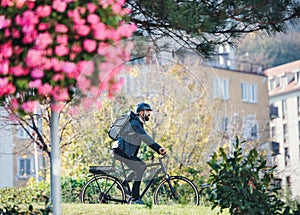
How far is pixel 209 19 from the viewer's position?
745 centimetres

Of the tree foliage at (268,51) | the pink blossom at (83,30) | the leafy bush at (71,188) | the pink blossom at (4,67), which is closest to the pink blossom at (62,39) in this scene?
the pink blossom at (83,30)

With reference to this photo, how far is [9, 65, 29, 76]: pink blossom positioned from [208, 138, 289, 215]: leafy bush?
1.65 meters

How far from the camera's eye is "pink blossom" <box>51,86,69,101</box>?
22.9 ft

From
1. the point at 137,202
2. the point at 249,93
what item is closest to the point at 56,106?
the point at 137,202

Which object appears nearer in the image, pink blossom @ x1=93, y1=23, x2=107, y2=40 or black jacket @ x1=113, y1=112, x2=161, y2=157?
pink blossom @ x1=93, y1=23, x2=107, y2=40

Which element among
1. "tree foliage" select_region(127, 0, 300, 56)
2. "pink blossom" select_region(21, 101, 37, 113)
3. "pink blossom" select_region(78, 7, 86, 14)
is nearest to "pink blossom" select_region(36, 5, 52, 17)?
"pink blossom" select_region(78, 7, 86, 14)

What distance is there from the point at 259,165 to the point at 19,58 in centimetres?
210

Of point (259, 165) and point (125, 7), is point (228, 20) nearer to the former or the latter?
point (125, 7)

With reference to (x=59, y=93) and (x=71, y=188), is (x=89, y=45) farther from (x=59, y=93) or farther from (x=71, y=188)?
(x=71, y=188)

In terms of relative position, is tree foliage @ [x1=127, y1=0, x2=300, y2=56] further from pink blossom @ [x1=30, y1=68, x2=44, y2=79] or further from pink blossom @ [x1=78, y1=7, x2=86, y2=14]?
pink blossom @ [x1=30, y1=68, x2=44, y2=79]

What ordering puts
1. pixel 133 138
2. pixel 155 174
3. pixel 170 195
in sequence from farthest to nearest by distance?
pixel 155 174, pixel 170 195, pixel 133 138

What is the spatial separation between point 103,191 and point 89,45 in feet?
11.3

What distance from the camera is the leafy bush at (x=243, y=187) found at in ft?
21.7

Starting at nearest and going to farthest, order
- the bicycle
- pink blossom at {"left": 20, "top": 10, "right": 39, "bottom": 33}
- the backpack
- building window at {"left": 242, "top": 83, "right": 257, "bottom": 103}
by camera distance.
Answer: pink blossom at {"left": 20, "top": 10, "right": 39, "bottom": 33} → the backpack → the bicycle → building window at {"left": 242, "top": 83, "right": 257, "bottom": 103}
